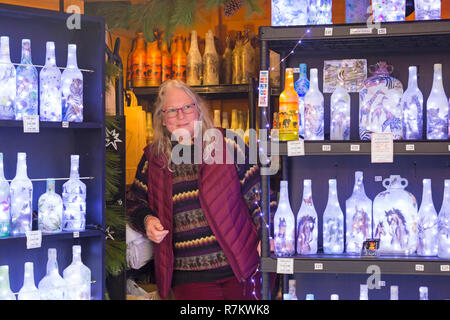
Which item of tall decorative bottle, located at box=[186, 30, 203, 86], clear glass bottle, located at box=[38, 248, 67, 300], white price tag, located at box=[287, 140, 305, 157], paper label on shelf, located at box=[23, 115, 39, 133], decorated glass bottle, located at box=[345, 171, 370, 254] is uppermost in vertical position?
tall decorative bottle, located at box=[186, 30, 203, 86]

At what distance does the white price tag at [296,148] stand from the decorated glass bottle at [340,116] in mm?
223

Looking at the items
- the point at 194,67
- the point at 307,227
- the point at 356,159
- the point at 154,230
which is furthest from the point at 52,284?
the point at 194,67

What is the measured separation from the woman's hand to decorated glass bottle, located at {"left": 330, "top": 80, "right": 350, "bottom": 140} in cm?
101

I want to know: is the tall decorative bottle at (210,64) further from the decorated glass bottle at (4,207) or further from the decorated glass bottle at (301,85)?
the decorated glass bottle at (4,207)

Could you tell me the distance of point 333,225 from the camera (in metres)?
2.54

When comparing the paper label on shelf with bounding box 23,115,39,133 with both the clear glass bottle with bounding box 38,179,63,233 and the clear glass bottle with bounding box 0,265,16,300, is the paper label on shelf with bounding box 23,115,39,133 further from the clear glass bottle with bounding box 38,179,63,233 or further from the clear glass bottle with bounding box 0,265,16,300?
the clear glass bottle with bounding box 0,265,16,300

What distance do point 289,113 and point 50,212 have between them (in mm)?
1121

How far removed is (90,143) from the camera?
271cm

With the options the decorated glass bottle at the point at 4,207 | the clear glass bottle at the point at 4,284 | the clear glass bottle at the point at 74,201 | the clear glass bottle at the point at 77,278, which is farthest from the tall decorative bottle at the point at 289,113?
the clear glass bottle at the point at 4,284

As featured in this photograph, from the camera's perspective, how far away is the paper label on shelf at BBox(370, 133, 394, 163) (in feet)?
7.72

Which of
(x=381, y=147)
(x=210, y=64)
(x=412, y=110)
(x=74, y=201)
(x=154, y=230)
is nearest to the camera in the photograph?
(x=381, y=147)

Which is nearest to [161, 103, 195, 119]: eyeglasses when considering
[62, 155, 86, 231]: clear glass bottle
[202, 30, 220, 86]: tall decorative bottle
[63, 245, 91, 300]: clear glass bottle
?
[62, 155, 86, 231]: clear glass bottle

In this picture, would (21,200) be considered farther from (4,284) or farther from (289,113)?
(289,113)
